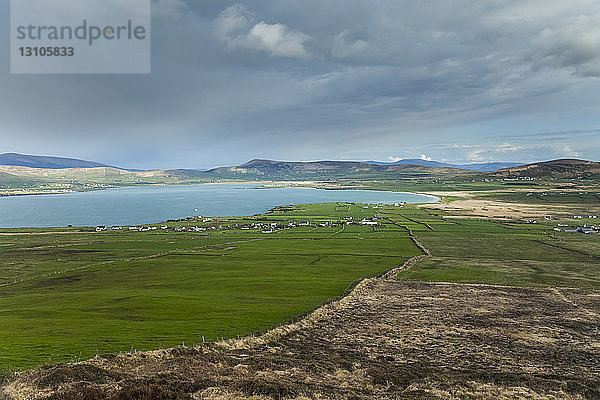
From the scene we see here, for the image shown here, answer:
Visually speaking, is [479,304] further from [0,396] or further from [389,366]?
[0,396]

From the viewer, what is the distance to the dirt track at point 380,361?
22734mm

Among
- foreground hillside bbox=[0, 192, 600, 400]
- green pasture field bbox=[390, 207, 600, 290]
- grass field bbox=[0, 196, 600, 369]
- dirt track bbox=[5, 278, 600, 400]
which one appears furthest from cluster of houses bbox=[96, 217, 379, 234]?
dirt track bbox=[5, 278, 600, 400]

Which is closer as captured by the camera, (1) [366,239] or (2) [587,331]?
(2) [587,331]

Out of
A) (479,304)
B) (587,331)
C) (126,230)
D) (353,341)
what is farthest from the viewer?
(126,230)

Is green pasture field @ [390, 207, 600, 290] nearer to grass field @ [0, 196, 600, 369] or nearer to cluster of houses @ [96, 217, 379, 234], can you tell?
grass field @ [0, 196, 600, 369]

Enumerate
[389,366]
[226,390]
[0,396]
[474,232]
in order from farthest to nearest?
[474,232] → [389,366] → [226,390] → [0,396]

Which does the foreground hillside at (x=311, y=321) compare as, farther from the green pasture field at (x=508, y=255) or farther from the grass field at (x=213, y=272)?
the green pasture field at (x=508, y=255)

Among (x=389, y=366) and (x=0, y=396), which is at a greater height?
(x=0, y=396)

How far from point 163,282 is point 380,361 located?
138ft

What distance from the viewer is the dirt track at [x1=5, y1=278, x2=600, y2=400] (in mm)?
22734

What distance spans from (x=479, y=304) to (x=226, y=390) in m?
36.9

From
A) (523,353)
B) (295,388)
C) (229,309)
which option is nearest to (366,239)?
Answer: (229,309)

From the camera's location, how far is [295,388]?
23562mm

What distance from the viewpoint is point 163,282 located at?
60.7 meters
